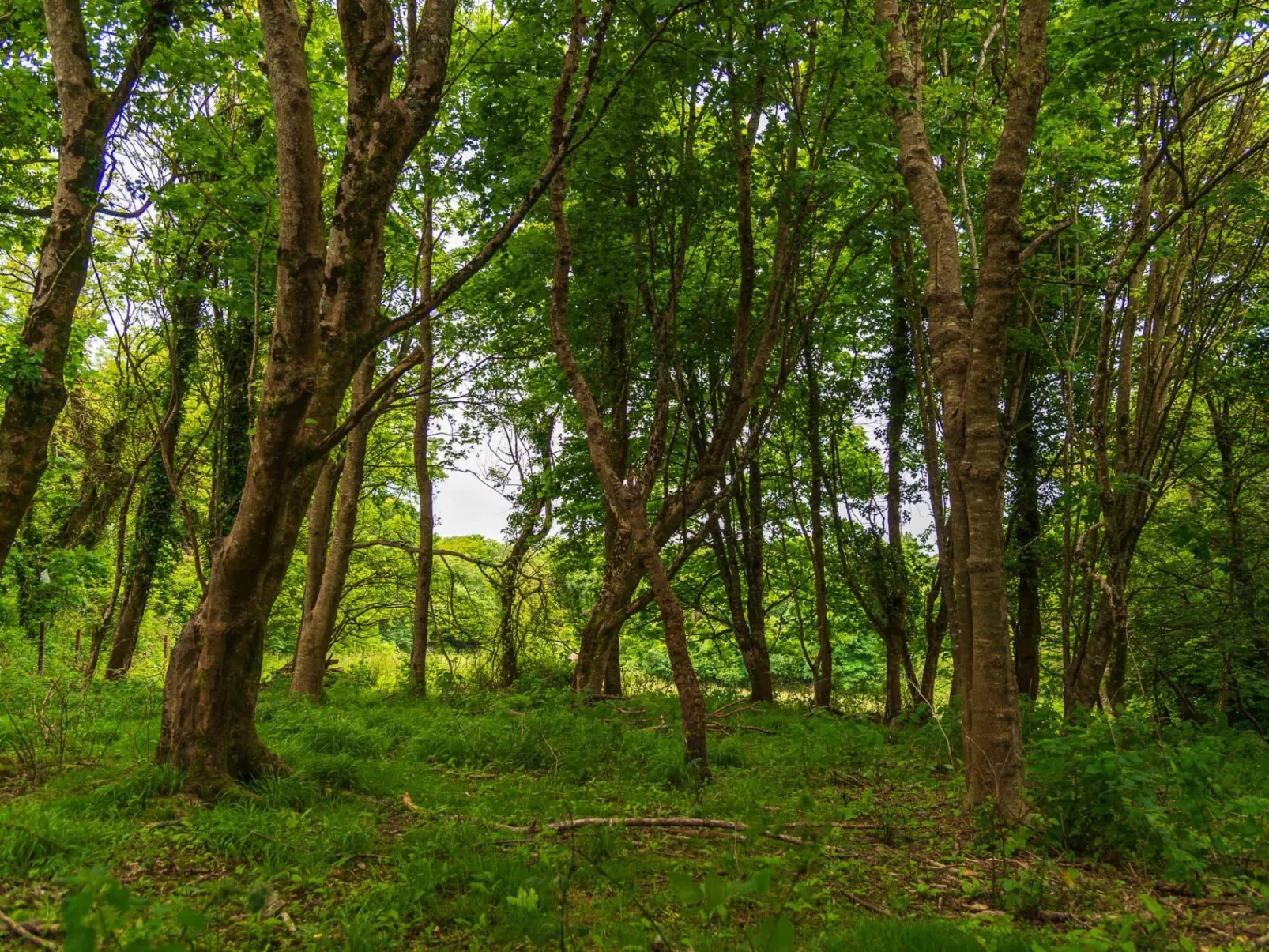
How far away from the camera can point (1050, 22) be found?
9859 millimetres

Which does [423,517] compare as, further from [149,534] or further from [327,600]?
[149,534]

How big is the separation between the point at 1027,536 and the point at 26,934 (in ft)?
49.3

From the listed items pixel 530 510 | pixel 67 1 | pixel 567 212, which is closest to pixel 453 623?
pixel 530 510

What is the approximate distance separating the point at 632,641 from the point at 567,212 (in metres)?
15.3

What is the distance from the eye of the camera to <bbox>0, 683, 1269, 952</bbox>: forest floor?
3.01 m

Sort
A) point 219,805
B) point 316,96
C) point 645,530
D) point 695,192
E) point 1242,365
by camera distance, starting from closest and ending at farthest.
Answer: point 219,805 < point 645,530 < point 695,192 < point 316,96 < point 1242,365

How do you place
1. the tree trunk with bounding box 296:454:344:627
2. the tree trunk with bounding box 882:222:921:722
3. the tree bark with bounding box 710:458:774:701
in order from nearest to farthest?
the tree trunk with bounding box 296:454:344:627 < the tree trunk with bounding box 882:222:921:722 < the tree bark with bounding box 710:458:774:701

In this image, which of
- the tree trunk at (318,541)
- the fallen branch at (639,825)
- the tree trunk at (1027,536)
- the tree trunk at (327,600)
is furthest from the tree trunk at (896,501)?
the tree trunk at (318,541)

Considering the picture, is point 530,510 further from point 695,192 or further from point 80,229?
point 80,229

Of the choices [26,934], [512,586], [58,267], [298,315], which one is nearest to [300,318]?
[298,315]

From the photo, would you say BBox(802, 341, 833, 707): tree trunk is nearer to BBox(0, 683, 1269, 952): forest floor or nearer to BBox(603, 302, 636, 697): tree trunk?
BBox(603, 302, 636, 697): tree trunk

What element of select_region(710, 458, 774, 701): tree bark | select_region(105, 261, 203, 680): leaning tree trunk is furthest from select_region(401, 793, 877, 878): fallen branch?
select_region(105, 261, 203, 680): leaning tree trunk

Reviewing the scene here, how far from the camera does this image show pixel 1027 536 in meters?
13.7

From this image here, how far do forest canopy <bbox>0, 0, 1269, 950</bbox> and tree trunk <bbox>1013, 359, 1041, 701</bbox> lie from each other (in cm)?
10
